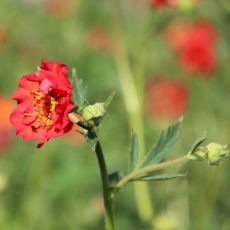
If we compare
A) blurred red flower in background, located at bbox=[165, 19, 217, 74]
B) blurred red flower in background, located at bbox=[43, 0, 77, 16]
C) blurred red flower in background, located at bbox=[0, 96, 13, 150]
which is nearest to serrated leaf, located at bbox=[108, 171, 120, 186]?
blurred red flower in background, located at bbox=[0, 96, 13, 150]

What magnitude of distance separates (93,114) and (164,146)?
22 centimetres

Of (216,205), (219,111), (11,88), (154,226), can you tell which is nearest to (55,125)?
(154,226)

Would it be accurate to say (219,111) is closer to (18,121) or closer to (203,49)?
(203,49)

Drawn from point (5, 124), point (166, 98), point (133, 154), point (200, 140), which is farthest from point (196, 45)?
point (200, 140)

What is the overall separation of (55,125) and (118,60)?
1.34 meters

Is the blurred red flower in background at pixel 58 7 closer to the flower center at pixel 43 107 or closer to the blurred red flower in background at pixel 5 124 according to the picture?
the blurred red flower in background at pixel 5 124

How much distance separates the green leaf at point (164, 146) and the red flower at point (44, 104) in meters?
0.19

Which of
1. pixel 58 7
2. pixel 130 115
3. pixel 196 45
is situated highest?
pixel 58 7

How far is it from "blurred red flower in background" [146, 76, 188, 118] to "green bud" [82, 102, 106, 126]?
80.7 inches

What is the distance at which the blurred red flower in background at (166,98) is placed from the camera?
3.27 meters

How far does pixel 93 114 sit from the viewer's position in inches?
41.9

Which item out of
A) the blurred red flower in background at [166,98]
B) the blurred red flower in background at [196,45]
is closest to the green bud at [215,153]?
the blurred red flower in background at [196,45]

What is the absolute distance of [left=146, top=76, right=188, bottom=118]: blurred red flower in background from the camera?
3.27 meters

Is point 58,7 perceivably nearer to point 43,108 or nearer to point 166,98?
point 166,98
